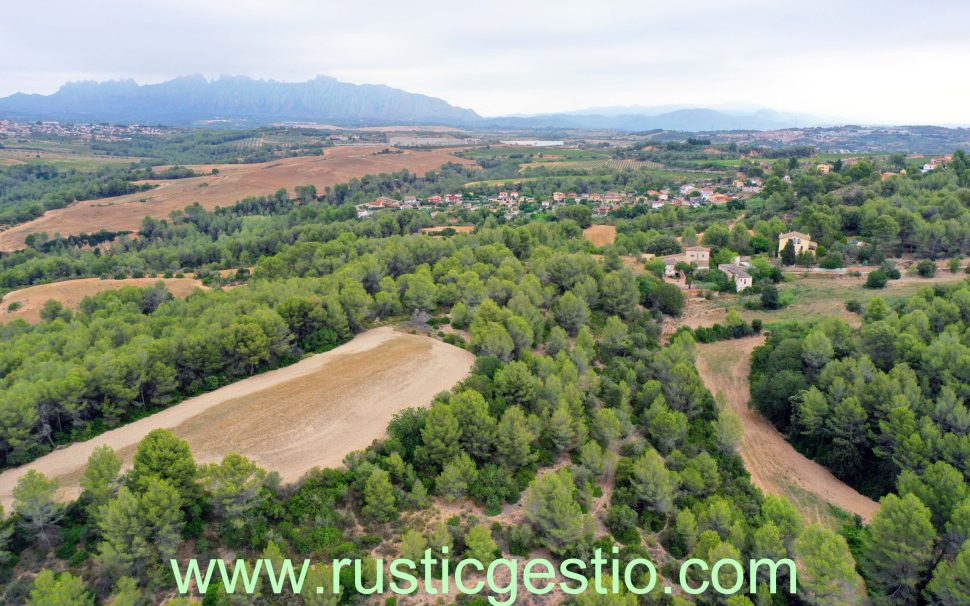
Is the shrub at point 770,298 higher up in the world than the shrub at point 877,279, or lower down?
lower down

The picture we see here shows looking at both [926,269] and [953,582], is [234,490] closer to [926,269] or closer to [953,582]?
[953,582]

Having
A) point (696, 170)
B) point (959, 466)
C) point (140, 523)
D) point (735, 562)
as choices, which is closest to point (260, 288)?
point (140, 523)

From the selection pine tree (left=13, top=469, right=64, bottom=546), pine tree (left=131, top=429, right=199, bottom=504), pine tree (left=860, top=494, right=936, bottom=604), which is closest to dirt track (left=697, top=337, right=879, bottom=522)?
pine tree (left=860, top=494, right=936, bottom=604)

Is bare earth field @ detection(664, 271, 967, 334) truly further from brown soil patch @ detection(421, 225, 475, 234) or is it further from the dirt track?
brown soil patch @ detection(421, 225, 475, 234)

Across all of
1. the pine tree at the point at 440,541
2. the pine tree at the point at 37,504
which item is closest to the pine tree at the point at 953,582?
the pine tree at the point at 440,541

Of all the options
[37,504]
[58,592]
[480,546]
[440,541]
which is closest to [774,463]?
[480,546]

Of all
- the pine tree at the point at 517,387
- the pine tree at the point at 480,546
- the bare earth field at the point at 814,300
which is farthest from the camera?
the bare earth field at the point at 814,300

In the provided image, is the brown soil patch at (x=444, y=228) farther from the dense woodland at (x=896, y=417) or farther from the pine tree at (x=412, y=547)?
the pine tree at (x=412, y=547)
